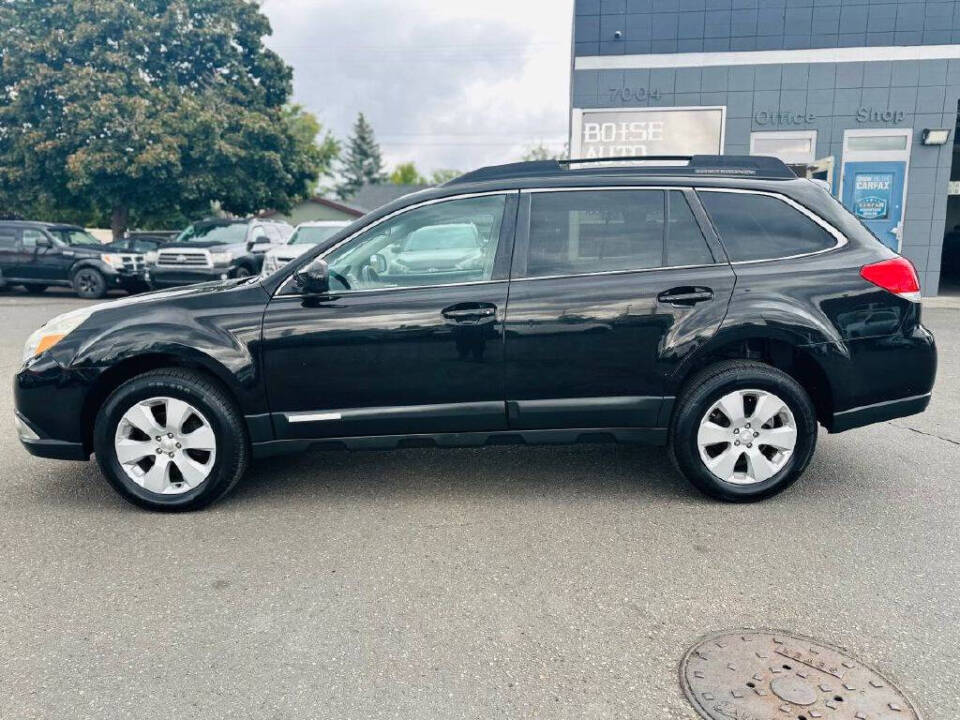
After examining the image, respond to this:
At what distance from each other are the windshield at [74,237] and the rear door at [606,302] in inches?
606

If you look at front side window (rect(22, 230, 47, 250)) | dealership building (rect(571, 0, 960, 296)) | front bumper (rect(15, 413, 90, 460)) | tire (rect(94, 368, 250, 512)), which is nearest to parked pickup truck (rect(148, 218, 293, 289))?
front side window (rect(22, 230, 47, 250))

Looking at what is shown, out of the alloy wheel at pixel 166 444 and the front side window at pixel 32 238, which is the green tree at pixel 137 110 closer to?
the front side window at pixel 32 238

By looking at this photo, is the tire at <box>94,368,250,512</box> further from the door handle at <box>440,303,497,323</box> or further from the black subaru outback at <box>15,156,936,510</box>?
the door handle at <box>440,303,497,323</box>

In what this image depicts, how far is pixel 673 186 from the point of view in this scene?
4.06m

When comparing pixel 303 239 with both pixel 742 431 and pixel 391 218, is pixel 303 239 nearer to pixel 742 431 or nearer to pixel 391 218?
pixel 391 218

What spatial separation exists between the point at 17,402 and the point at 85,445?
17.0 inches

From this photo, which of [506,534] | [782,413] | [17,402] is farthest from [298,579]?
[782,413]

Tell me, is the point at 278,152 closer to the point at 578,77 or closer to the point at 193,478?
the point at 578,77

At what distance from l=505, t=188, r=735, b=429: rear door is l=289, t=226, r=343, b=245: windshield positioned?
1149 centimetres

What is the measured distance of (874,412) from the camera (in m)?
4.02

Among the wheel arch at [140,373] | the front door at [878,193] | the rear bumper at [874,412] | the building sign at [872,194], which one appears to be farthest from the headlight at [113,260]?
the rear bumper at [874,412]

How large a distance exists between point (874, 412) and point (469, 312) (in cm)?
225

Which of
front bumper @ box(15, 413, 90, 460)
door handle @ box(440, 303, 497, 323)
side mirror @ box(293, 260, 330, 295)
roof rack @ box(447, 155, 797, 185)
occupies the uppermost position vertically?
roof rack @ box(447, 155, 797, 185)

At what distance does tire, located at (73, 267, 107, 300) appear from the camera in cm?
1583
